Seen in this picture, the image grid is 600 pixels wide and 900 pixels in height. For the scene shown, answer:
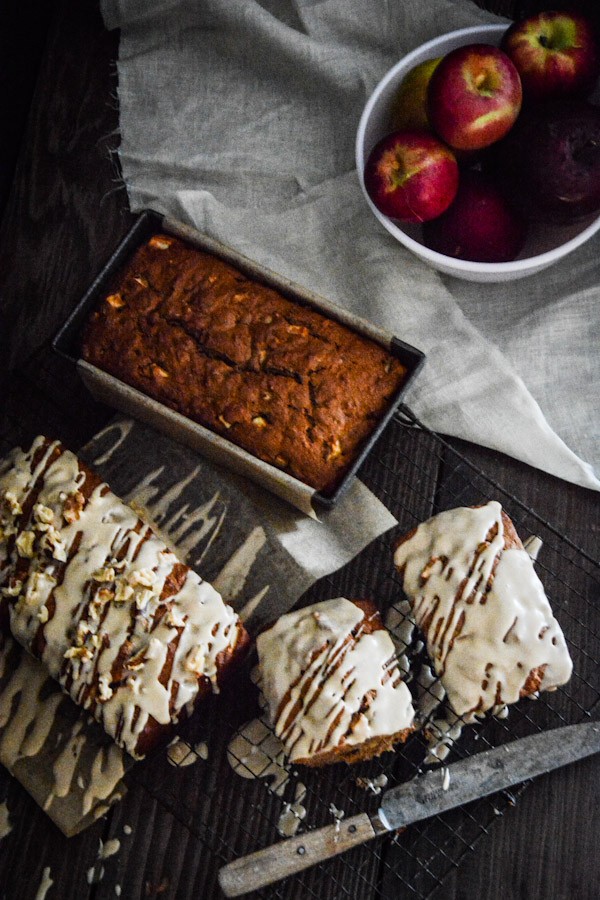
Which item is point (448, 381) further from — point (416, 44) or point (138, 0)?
point (138, 0)

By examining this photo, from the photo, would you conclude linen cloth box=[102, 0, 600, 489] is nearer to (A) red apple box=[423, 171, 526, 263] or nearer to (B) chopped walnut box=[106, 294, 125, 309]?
(A) red apple box=[423, 171, 526, 263]

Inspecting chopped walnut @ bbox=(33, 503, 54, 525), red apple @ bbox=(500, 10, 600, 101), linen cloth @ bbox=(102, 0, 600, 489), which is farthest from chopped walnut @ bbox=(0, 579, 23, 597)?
red apple @ bbox=(500, 10, 600, 101)

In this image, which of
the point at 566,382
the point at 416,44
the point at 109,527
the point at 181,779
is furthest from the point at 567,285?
the point at 181,779

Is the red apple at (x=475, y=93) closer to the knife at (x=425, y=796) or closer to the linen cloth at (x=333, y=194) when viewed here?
the linen cloth at (x=333, y=194)

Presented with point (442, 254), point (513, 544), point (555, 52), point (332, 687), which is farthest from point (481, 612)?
point (555, 52)

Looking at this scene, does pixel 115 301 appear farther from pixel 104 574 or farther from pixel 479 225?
pixel 479 225
